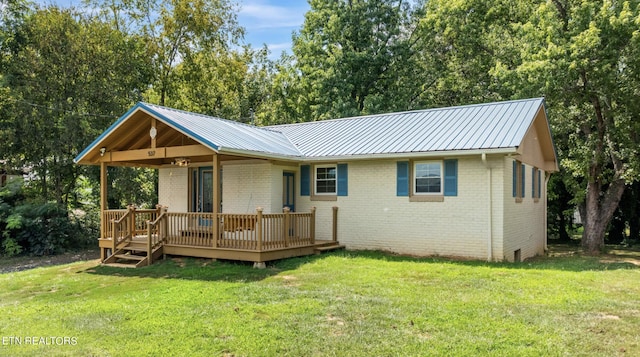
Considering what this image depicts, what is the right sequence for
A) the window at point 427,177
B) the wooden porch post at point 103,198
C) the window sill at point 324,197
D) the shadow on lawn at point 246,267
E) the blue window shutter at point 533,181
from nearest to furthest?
the shadow on lawn at point 246,267
the window at point 427,177
the wooden porch post at point 103,198
the window sill at point 324,197
the blue window shutter at point 533,181

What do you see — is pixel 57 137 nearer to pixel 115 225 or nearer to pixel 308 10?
pixel 115 225

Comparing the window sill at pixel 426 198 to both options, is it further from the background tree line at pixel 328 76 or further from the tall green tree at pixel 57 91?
the tall green tree at pixel 57 91

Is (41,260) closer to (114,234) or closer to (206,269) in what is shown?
(114,234)

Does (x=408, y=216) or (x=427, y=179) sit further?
(x=408, y=216)

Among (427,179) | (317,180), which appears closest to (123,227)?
(317,180)

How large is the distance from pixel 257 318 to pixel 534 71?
513 inches

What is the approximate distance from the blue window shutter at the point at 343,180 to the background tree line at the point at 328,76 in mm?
7313

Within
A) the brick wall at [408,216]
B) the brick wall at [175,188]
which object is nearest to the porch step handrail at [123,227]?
the brick wall at [175,188]

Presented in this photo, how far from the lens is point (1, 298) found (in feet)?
29.8

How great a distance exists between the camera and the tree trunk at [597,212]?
55.9 ft

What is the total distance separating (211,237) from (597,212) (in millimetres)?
14102

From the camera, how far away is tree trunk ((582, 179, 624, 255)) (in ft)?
55.9

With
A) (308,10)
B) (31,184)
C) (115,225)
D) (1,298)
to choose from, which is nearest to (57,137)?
(31,184)

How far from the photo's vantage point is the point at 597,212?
1728 cm
